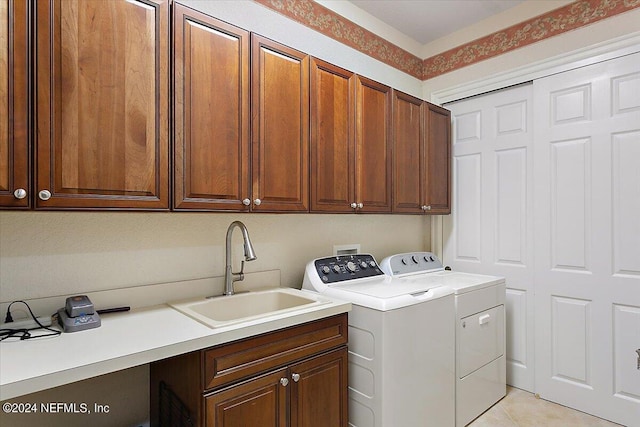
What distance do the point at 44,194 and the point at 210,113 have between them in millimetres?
676

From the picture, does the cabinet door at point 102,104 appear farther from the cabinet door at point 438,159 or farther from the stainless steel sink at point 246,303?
the cabinet door at point 438,159

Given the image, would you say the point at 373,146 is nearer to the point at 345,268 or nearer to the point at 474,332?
the point at 345,268

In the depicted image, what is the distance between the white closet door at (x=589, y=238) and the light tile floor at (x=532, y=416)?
0.07m

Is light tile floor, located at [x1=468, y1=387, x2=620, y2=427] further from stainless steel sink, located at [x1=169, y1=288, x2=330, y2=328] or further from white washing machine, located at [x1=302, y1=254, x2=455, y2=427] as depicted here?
stainless steel sink, located at [x1=169, y1=288, x2=330, y2=328]

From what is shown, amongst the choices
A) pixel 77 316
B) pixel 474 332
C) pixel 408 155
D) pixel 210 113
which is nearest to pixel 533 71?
pixel 408 155

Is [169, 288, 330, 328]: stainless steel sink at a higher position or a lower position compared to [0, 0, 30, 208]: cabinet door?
lower

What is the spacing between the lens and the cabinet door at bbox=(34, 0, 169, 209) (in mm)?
1161

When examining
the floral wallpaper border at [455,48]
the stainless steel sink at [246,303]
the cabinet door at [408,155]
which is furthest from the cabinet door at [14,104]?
the cabinet door at [408,155]

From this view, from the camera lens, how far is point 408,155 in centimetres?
246

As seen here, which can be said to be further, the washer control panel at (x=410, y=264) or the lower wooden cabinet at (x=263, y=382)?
the washer control panel at (x=410, y=264)

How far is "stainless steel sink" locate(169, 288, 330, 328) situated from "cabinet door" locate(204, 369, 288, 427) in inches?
12.2

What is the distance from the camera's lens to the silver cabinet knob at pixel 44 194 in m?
1.14

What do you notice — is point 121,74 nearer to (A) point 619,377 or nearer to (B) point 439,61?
(B) point 439,61

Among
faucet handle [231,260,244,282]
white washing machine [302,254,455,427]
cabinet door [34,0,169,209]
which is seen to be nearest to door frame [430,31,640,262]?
white washing machine [302,254,455,427]
